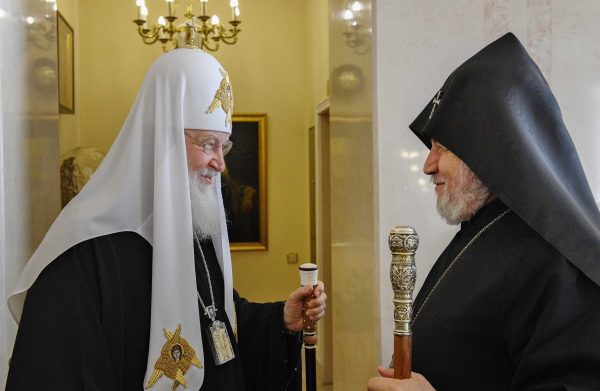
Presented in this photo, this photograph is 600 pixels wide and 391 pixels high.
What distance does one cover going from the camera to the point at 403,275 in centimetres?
163

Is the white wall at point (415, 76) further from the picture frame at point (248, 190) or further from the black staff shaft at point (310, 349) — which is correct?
the picture frame at point (248, 190)

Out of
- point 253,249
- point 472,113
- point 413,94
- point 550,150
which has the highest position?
point 413,94

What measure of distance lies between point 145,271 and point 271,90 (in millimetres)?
6825

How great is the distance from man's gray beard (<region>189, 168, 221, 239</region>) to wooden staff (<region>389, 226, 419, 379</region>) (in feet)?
3.69

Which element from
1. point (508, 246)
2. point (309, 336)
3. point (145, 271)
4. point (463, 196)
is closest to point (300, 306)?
point (309, 336)

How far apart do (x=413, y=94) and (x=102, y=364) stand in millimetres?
2428

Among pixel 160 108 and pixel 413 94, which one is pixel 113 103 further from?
pixel 160 108

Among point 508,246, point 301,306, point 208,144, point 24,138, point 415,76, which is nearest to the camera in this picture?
point 508,246

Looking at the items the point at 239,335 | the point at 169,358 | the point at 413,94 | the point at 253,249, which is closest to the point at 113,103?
the point at 253,249

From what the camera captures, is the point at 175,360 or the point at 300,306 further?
the point at 300,306

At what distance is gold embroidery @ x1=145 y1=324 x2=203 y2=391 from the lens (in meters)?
2.20

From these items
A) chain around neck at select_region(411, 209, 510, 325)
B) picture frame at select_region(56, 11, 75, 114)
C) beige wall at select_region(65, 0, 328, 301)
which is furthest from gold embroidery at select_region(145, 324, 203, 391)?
beige wall at select_region(65, 0, 328, 301)

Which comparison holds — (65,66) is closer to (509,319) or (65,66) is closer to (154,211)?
(154,211)

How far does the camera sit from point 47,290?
211cm
